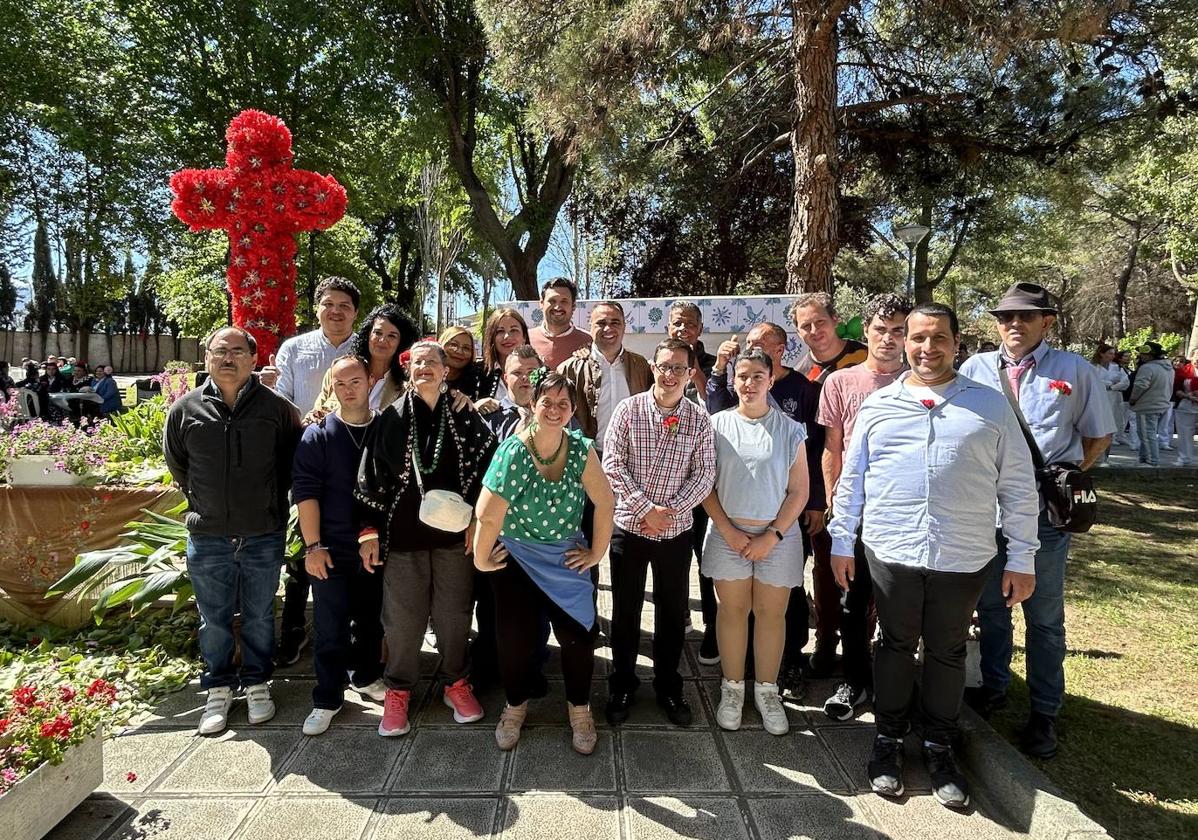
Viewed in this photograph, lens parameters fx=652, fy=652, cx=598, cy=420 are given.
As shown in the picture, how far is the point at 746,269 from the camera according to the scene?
15.6 m

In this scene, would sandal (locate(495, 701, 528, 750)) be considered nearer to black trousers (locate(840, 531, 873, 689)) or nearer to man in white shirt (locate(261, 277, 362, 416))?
black trousers (locate(840, 531, 873, 689))

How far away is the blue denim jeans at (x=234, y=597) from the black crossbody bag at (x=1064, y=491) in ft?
11.3

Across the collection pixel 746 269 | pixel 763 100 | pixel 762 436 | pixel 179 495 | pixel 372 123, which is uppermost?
pixel 372 123

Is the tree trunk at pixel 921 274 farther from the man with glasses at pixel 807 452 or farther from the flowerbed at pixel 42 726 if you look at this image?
the flowerbed at pixel 42 726

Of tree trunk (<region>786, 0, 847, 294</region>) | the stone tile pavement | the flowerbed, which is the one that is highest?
tree trunk (<region>786, 0, 847, 294</region>)

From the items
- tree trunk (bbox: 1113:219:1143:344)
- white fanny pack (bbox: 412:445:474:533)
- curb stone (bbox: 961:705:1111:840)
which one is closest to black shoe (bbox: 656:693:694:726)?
curb stone (bbox: 961:705:1111:840)

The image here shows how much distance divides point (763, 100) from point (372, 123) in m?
9.30

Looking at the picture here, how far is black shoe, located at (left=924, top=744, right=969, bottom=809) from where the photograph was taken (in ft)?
8.21

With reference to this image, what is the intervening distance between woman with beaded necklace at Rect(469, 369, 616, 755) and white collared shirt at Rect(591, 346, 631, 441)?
992 mm

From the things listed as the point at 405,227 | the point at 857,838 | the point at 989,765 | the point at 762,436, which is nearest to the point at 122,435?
the point at 762,436

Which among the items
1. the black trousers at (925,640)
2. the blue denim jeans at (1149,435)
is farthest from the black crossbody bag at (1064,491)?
the blue denim jeans at (1149,435)

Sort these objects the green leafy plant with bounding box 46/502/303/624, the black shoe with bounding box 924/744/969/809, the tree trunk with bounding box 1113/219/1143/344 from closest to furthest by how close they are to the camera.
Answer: the black shoe with bounding box 924/744/969/809 → the green leafy plant with bounding box 46/502/303/624 → the tree trunk with bounding box 1113/219/1143/344

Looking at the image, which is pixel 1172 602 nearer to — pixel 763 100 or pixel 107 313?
pixel 763 100

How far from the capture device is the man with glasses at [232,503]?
9.82 ft
